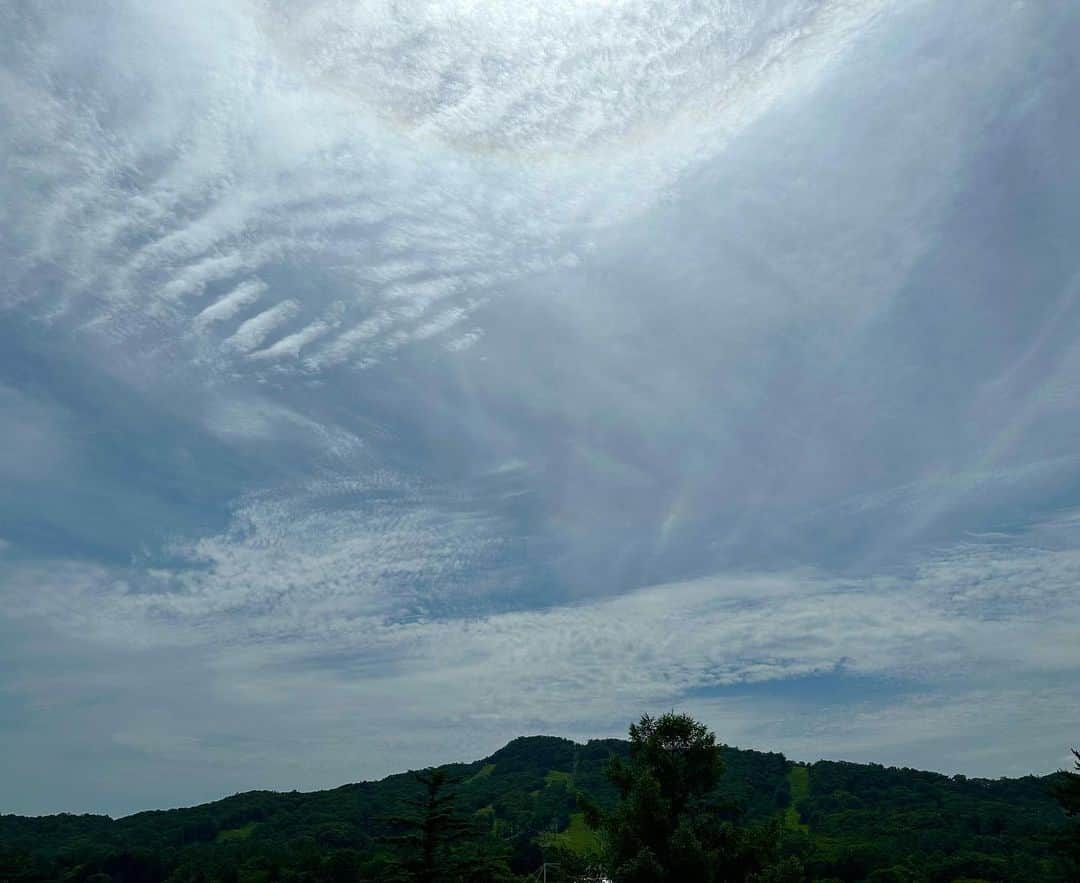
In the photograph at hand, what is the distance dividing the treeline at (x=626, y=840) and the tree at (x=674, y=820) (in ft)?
0.16

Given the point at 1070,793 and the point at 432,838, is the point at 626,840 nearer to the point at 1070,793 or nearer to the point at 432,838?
the point at 432,838

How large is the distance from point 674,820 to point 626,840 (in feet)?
6.24

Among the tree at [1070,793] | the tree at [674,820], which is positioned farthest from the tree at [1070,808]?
the tree at [674,820]

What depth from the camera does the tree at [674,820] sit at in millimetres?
26734

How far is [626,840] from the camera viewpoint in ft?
90.6

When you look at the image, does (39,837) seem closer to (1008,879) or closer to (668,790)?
(1008,879)

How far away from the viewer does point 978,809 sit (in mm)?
183125

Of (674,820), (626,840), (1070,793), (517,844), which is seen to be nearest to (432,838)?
(626,840)

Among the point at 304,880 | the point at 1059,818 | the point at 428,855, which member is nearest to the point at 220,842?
the point at 304,880

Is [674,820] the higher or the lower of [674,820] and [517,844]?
the lower

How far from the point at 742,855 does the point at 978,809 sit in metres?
198

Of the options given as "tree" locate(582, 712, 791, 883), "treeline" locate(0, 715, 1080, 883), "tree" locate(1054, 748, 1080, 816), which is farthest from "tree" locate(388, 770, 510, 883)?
"tree" locate(1054, 748, 1080, 816)

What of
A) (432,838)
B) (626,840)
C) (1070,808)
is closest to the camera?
(626,840)

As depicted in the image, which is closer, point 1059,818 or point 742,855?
point 742,855
